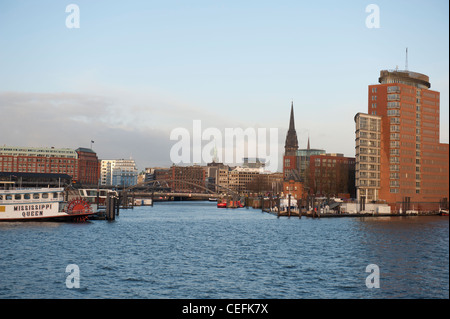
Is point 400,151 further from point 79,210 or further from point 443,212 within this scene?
point 79,210

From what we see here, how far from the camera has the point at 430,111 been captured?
145125 millimetres

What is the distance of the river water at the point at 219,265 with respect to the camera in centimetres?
3575

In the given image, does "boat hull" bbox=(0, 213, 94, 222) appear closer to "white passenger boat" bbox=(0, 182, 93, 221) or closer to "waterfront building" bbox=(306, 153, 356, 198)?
"white passenger boat" bbox=(0, 182, 93, 221)

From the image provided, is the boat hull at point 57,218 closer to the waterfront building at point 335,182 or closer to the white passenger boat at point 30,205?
the white passenger boat at point 30,205

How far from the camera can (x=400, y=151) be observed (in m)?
140

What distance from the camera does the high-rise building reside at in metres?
140

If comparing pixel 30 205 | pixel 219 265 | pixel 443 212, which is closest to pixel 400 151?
pixel 443 212

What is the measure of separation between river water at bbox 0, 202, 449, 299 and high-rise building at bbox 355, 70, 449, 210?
6479 cm

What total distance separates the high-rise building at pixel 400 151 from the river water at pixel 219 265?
213 ft

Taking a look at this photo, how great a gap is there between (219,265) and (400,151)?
10530 centimetres

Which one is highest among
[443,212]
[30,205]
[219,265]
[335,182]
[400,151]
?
[400,151]
